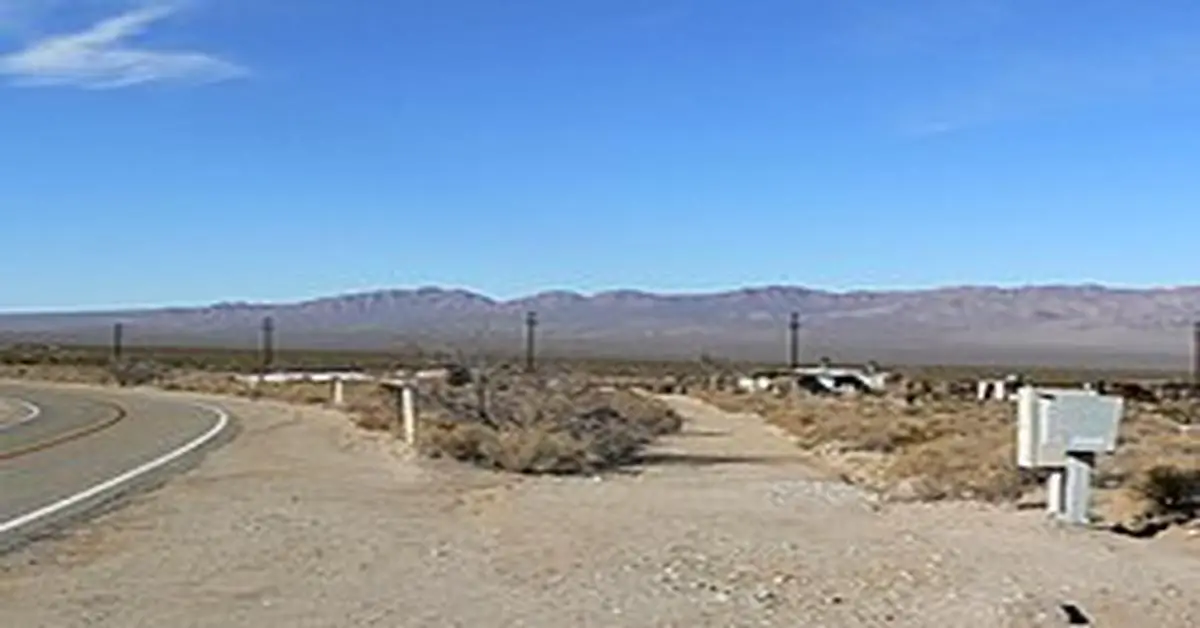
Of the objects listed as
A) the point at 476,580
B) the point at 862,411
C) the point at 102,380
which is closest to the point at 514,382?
the point at 862,411

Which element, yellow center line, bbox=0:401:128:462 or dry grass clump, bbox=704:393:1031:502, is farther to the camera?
yellow center line, bbox=0:401:128:462

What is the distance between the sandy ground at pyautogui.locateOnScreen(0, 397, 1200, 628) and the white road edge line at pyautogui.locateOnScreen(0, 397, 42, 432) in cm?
1711

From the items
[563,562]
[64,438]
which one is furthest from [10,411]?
[563,562]

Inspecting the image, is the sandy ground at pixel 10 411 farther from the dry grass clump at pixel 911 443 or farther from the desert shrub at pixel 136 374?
the desert shrub at pixel 136 374

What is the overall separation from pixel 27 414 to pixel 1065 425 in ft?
113

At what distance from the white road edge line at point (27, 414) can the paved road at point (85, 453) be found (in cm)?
4

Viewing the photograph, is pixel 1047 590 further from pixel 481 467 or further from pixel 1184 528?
pixel 481 467

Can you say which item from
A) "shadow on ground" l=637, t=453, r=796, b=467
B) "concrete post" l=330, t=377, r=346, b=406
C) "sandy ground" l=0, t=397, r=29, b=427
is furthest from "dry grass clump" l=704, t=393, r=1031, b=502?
"sandy ground" l=0, t=397, r=29, b=427

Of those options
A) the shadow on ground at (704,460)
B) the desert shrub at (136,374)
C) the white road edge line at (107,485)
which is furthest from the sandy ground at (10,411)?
the desert shrub at (136,374)

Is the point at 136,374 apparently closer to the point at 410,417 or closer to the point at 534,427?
the point at 410,417

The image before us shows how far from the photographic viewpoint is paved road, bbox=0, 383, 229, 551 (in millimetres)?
22281

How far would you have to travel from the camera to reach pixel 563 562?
17875mm

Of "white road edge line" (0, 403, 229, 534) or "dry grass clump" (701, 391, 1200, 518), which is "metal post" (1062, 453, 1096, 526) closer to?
"dry grass clump" (701, 391, 1200, 518)

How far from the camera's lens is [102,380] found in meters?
96.8
